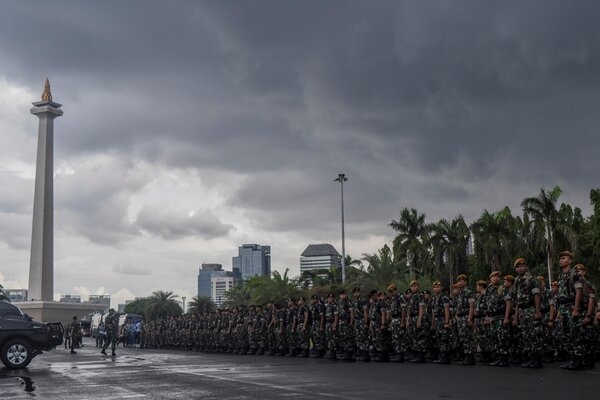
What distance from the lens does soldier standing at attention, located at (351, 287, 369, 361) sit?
17.3 meters

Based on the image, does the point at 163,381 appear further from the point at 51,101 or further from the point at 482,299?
the point at 51,101

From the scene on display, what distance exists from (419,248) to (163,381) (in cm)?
4393

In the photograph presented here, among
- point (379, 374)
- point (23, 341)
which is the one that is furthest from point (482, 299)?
point (23, 341)

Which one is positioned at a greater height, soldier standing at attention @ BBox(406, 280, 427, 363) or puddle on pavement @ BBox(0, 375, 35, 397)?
A: soldier standing at attention @ BBox(406, 280, 427, 363)

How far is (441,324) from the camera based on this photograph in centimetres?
1514

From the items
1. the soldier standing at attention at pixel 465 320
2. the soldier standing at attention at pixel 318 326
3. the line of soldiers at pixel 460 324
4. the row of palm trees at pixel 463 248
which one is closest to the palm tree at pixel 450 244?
the row of palm trees at pixel 463 248

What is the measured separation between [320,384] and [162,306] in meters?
74.4

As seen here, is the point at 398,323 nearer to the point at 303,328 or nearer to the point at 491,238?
the point at 303,328

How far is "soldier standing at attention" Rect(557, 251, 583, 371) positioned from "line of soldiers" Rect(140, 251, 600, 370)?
2 centimetres

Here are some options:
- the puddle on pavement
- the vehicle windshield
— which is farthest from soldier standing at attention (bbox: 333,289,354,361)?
the vehicle windshield

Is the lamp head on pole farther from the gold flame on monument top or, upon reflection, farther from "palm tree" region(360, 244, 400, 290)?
the gold flame on monument top

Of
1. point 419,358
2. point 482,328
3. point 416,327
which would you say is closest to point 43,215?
point 416,327

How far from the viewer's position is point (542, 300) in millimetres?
13164

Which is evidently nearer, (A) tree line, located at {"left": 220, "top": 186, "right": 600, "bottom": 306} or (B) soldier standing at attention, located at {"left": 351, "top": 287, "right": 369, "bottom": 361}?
(B) soldier standing at attention, located at {"left": 351, "top": 287, "right": 369, "bottom": 361}
